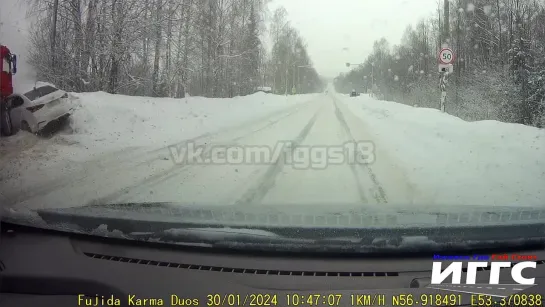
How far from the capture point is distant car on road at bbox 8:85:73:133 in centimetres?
1144

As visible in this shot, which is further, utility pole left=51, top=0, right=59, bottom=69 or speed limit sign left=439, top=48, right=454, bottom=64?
utility pole left=51, top=0, right=59, bottom=69

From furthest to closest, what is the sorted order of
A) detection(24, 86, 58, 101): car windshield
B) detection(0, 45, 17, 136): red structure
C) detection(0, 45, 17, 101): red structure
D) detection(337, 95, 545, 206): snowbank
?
1. detection(24, 86, 58, 101): car windshield
2. detection(0, 45, 17, 101): red structure
3. detection(0, 45, 17, 136): red structure
4. detection(337, 95, 545, 206): snowbank

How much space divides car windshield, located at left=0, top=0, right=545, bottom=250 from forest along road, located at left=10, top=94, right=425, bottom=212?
4cm

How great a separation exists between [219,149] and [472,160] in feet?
19.3

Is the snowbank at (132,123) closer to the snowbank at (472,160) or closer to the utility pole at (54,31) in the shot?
the utility pole at (54,31)

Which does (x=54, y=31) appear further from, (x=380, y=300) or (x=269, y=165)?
(x=380, y=300)

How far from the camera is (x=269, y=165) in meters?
9.36

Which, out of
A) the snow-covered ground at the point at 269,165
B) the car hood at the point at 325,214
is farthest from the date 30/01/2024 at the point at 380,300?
the snow-covered ground at the point at 269,165

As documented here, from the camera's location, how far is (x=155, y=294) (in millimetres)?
2727

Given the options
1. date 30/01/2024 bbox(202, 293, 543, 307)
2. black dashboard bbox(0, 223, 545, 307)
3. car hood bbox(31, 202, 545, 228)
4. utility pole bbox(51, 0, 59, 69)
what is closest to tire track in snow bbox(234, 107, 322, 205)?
car hood bbox(31, 202, 545, 228)

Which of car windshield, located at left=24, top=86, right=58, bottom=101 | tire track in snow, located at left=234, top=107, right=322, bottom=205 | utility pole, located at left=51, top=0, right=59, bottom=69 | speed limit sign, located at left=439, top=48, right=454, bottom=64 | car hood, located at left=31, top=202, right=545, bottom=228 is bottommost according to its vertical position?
tire track in snow, located at left=234, top=107, right=322, bottom=205

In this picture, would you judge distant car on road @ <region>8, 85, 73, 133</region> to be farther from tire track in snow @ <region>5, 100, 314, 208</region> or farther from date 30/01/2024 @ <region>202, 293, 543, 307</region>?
date 30/01/2024 @ <region>202, 293, 543, 307</region>

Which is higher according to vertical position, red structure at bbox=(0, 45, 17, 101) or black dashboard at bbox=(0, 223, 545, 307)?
red structure at bbox=(0, 45, 17, 101)

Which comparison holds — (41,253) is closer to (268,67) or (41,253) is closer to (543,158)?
(543,158)
